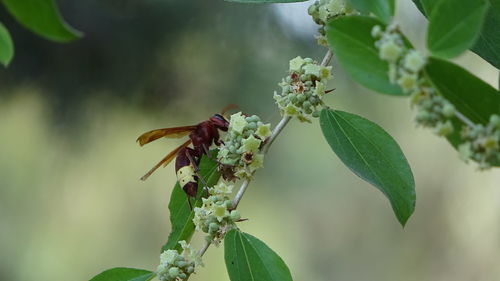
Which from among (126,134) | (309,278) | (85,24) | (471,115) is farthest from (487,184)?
(471,115)

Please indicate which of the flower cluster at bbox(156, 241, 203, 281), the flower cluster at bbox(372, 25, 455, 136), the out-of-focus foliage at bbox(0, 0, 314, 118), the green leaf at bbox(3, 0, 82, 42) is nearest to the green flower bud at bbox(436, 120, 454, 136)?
the flower cluster at bbox(372, 25, 455, 136)

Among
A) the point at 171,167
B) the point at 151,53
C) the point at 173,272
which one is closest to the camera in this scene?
the point at 173,272

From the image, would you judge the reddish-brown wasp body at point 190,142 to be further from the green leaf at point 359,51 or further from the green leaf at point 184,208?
the green leaf at point 359,51

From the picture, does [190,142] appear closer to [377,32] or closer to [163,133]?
[163,133]

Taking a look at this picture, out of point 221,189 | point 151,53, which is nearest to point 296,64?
point 221,189

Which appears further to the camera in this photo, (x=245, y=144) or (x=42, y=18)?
(x=245, y=144)

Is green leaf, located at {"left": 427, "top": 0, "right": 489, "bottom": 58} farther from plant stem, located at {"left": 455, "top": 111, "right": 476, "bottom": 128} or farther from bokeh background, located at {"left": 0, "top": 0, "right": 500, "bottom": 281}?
bokeh background, located at {"left": 0, "top": 0, "right": 500, "bottom": 281}

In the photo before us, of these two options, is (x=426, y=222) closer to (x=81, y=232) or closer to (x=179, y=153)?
(x=81, y=232)
